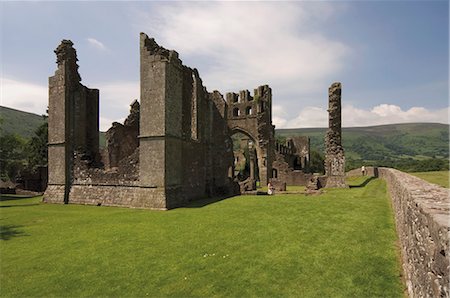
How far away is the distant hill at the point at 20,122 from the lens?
398 ft

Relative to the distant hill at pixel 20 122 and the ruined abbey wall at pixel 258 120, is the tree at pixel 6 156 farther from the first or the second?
the distant hill at pixel 20 122

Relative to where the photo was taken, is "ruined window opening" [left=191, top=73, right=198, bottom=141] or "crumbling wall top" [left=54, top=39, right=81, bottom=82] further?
"ruined window opening" [left=191, top=73, right=198, bottom=141]

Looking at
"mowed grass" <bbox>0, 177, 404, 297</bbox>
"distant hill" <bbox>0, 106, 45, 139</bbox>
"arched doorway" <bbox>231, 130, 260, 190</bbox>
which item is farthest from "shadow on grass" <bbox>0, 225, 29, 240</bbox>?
"distant hill" <bbox>0, 106, 45, 139</bbox>

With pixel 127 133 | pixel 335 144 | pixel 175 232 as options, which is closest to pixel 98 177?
pixel 127 133

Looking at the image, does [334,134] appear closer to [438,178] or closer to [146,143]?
[438,178]

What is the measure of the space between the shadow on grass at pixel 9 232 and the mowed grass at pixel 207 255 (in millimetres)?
32

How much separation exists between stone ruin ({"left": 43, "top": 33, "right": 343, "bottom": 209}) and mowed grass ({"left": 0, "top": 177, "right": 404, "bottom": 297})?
12.2 feet

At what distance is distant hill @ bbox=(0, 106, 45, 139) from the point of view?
398 feet

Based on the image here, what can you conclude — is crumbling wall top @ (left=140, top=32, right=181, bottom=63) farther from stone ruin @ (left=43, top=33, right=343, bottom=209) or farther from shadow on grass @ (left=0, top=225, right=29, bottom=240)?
shadow on grass @ (left=0, top=225, right=29, bottom=240)

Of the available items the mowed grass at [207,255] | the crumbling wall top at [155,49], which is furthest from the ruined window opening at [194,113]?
the mowed grass at [207,255]

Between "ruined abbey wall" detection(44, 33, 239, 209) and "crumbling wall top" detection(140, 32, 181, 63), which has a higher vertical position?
"crumbling wall top" detection(140, 32, 181, 63)

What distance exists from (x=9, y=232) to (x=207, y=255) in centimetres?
762

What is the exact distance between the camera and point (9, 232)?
33.9ft

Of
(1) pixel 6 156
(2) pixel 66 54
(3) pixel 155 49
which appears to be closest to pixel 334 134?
(3) pixel 155 49
